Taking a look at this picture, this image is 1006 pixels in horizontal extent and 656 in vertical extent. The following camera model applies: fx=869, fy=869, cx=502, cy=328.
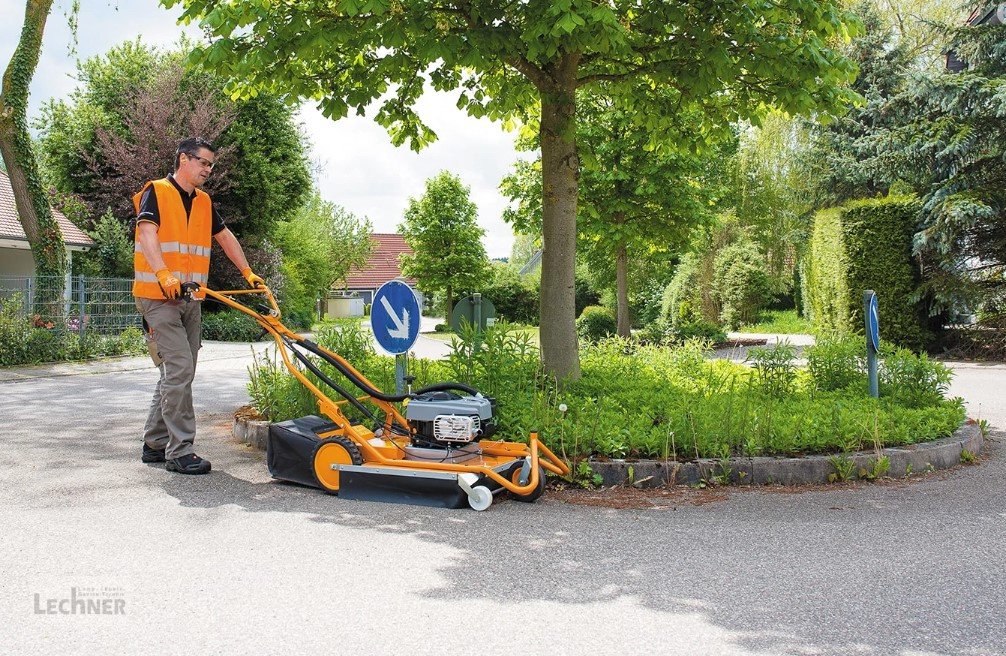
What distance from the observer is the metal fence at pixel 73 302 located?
16.8 metres

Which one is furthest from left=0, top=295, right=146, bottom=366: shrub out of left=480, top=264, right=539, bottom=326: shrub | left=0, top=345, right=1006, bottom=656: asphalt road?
left=480, top=264, right=539, bottom=326: shrub

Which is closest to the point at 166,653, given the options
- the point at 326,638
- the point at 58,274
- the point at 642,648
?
the point at 326,638

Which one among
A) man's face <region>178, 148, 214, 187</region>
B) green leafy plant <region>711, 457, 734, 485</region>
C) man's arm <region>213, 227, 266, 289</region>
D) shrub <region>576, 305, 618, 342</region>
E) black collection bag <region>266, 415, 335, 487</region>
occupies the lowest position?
green leafy plant <region>711, 457, 734, 485</region>

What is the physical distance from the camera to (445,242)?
41.8 m

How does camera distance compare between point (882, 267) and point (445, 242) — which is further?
point (445, 242)

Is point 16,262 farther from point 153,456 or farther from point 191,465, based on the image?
point 191,465

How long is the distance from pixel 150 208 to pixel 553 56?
12.2 feet

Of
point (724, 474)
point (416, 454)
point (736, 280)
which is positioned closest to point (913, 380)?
point (724, 474)

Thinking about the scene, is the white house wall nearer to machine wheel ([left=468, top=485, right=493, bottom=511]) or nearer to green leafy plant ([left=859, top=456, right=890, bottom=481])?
machine wheel ([left=468, top=485, right=493, bottom=511])

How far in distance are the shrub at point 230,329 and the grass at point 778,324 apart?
1653cm

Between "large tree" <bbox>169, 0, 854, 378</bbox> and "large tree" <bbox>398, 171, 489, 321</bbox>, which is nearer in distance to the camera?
"large tree" <bbox>169, 0, 854, 378</bbox>

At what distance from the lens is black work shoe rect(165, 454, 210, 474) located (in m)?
6.36

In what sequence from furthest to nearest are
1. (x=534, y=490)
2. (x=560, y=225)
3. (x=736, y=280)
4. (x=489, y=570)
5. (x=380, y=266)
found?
1. (x=380, y=266)
2. (x=736, y=280)
3. (x=560, y=225)
4. (x=534, y=490)
5. (x=489, y=570)

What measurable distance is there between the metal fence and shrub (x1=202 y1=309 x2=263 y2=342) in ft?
18.5
